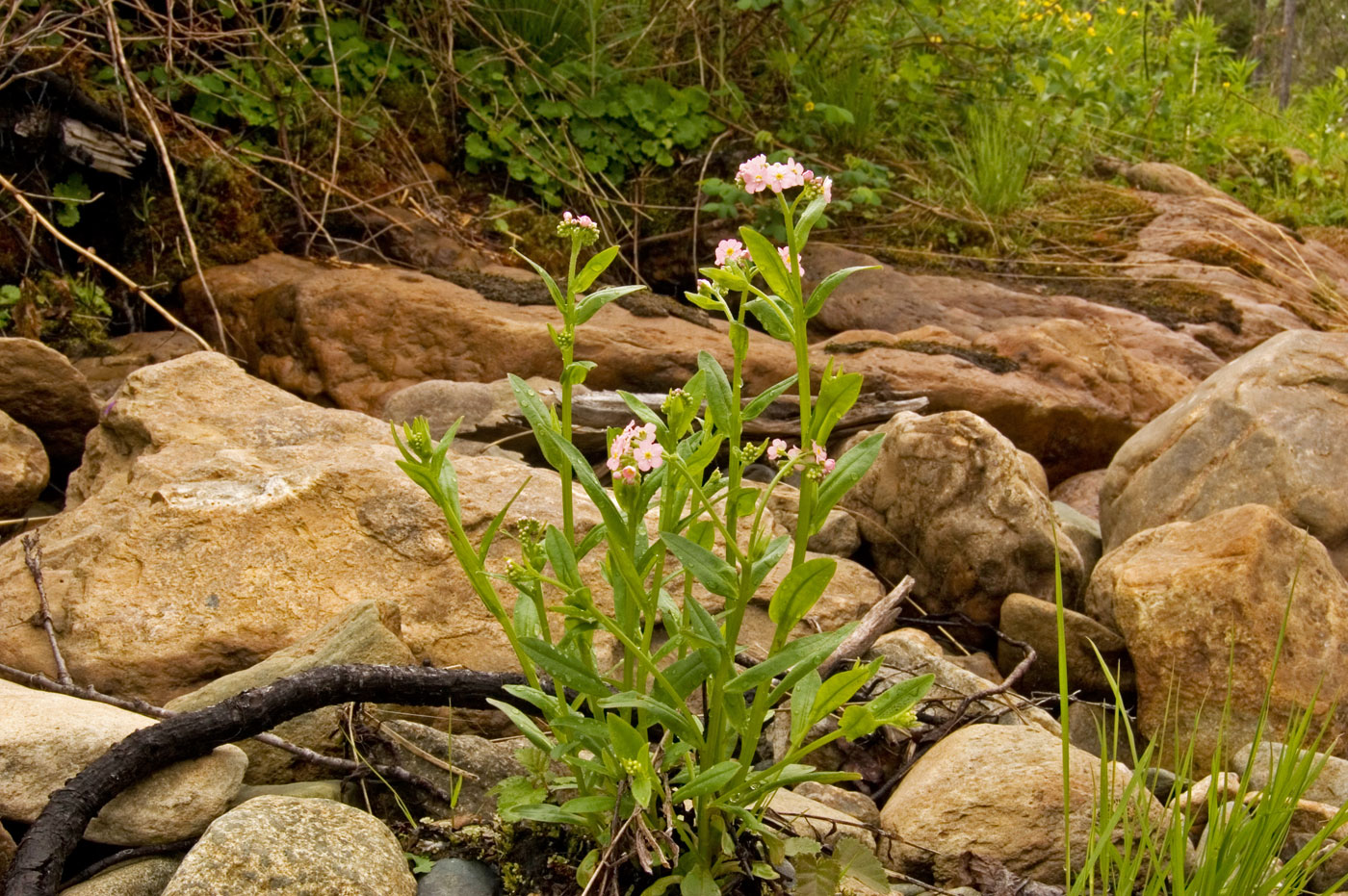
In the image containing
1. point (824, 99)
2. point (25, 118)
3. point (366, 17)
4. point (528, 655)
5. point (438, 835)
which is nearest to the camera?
point (528, 655)

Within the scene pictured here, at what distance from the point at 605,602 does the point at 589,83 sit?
397 centimetres

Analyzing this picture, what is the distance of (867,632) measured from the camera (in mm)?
2689

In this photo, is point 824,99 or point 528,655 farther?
point 824,99

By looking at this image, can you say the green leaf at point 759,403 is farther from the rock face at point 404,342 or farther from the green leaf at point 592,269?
the rock face at point 404,342

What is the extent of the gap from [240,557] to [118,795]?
1.03m

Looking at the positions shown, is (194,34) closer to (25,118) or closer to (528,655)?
(25,118)

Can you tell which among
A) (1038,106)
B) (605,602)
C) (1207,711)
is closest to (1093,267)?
(1038,106)

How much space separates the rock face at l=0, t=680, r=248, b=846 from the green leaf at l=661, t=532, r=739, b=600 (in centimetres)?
96

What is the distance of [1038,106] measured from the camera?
708cm

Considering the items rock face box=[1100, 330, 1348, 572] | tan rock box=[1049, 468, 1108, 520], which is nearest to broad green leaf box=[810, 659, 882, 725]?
rock face box=[1100, 330, 1348, 572]

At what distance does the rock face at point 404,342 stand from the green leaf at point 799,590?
299 centimetres

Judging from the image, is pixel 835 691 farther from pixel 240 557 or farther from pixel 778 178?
pixel 240 557

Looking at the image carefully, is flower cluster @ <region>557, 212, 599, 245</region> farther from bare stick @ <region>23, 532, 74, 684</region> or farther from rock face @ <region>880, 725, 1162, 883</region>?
bare stick @ <region>23, 532, 74, 684</region>

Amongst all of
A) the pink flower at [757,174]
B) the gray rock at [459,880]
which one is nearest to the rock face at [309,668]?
the gray rock at [459,880]
